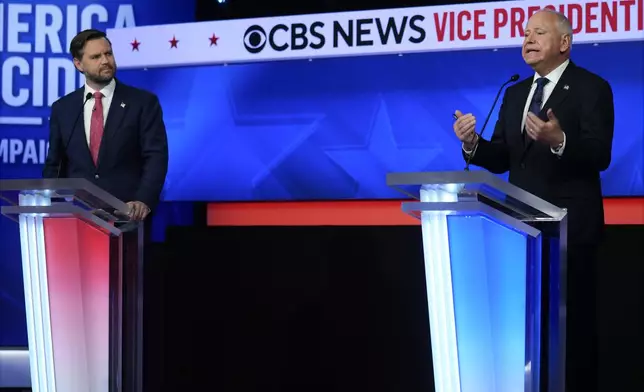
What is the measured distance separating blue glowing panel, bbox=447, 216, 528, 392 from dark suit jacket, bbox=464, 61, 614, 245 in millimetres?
443

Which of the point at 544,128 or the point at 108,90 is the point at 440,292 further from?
the point at 108,90

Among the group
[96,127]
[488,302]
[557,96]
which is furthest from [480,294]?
[96,127]

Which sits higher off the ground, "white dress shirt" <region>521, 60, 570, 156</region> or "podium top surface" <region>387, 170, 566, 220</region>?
"white dress shirt" <region>521, 60, 570, 156</region>

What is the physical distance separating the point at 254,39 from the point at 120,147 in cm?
140

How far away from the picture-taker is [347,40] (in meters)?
4.35

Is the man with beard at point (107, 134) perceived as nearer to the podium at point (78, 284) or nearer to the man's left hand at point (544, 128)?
the podium at point (78, 284)

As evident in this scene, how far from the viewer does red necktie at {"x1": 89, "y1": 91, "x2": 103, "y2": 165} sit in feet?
10.8

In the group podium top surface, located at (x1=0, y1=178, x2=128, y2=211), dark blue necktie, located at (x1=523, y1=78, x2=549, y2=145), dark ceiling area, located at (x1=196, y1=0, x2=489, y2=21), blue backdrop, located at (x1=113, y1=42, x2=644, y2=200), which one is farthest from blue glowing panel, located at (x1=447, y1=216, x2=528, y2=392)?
dark ceiling area, located at (x1=196, y1=0, x2=489, y2=21)

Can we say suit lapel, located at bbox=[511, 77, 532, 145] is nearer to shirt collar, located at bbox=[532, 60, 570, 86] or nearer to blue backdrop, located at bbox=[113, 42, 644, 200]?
shirt collar, located at bbox=[532, 60, 570, 86]

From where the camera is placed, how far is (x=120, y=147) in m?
3.26

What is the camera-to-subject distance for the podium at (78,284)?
260 cm

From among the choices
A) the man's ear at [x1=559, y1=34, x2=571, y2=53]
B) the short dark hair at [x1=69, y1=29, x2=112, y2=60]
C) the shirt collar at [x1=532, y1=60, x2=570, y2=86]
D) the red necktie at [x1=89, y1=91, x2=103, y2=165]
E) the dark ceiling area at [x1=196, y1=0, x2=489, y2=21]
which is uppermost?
the dark ceiling area at [x1=196, y1=0, x2=489, y2=21]

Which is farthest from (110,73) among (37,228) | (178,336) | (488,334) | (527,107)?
(488,334)

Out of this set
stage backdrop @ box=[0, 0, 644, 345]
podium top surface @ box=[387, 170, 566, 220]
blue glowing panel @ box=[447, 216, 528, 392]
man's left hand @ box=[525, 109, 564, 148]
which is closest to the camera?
podium top surface @ box=[387, 170, 566, 220]
